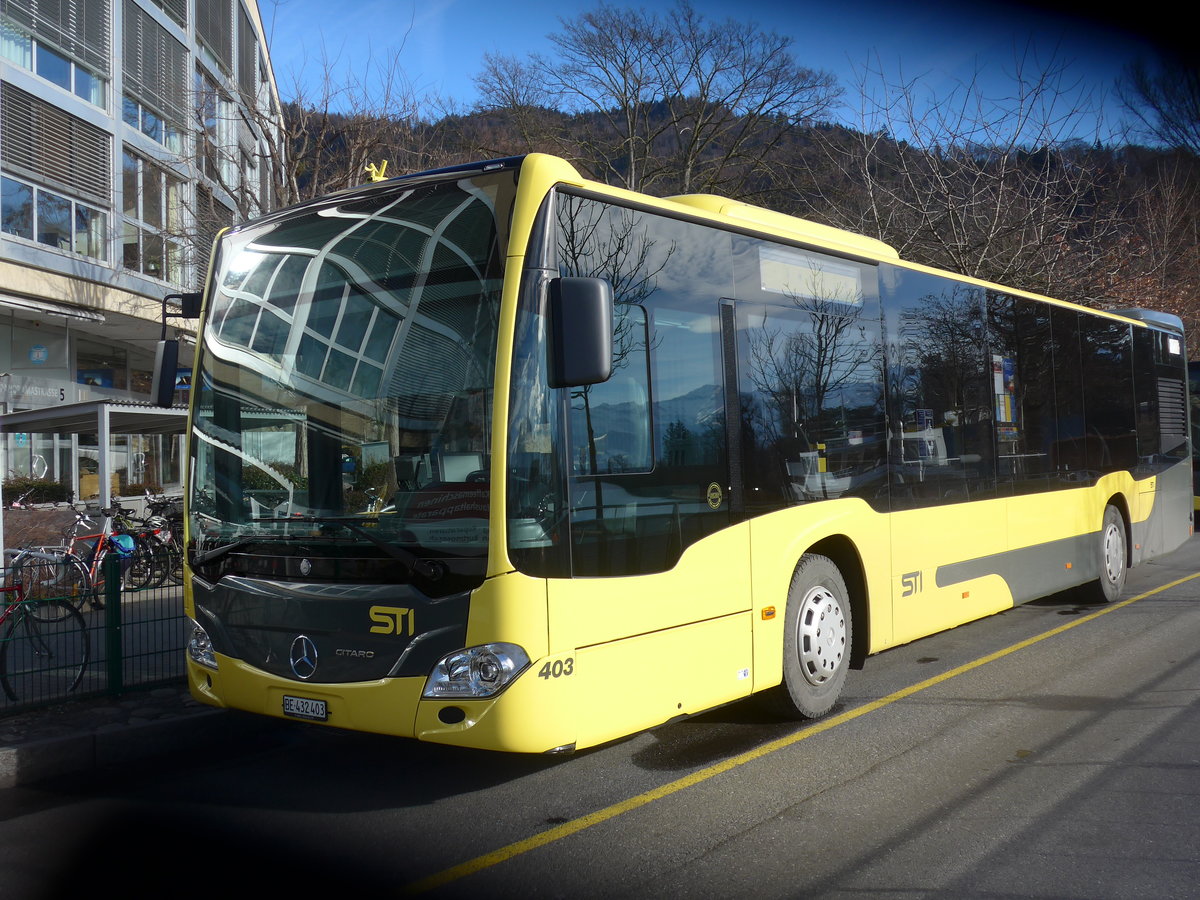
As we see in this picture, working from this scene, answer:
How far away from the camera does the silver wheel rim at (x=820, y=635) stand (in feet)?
20.9

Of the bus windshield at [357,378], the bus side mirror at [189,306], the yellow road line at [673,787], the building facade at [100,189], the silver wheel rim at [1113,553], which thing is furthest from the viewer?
the building facade at [100,189]

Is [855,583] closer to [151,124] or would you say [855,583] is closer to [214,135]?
[214,135]

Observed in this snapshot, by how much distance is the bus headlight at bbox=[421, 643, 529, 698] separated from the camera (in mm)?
4555

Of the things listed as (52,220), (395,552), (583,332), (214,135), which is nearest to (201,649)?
(395,552)

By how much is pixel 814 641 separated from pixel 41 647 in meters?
5.16

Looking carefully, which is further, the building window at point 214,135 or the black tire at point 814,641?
the building window at point 214,135

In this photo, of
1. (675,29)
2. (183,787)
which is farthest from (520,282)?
(675,29)

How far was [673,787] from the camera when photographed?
17.6 ft

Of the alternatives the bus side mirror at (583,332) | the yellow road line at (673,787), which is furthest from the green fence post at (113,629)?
the bus side mirror at (583,332)

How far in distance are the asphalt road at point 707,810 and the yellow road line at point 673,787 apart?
0.7 inches

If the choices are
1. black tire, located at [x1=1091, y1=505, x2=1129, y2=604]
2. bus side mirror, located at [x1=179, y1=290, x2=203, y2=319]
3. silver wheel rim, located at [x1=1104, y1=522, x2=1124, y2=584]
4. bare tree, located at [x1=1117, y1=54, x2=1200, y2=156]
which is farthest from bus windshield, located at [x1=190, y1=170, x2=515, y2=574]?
silver wheel rim, located at [x1=1104, y1=522, x2=1124, y2=584]

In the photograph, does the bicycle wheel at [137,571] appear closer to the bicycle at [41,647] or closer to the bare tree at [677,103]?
the bicycle at [41,647]

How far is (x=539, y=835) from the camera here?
471 centimetres

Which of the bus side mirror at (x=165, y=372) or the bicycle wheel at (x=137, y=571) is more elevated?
the bus side mirror at (x=165, y=372)
